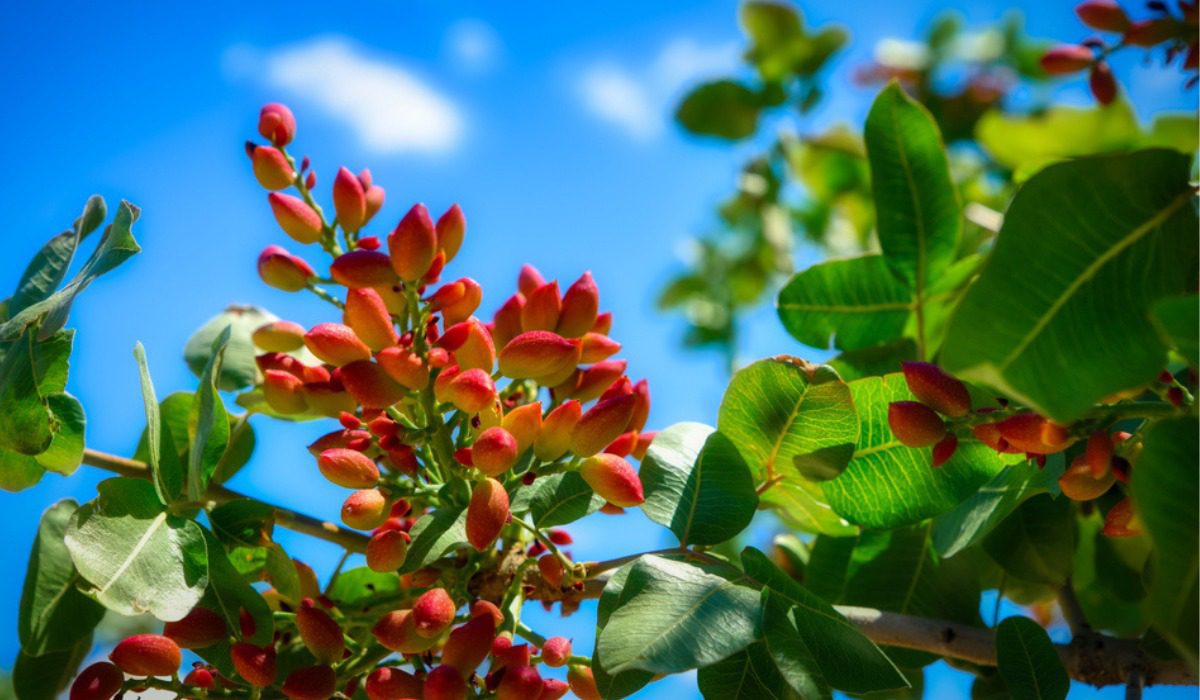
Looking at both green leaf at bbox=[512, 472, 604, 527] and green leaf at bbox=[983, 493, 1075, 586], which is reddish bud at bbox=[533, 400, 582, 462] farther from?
green leaf at bbox=[983, 493, 1075, 586]

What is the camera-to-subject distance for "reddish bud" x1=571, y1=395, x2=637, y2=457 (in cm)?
76

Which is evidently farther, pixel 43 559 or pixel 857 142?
pixel 857 142

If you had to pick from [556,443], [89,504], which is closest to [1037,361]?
[556,443]

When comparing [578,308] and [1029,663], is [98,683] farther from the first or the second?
[1029,663]

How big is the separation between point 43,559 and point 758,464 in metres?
0.59

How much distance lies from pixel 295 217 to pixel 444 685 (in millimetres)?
408

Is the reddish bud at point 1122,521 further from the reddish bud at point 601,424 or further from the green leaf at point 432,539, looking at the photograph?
the green leaf at point 432,539

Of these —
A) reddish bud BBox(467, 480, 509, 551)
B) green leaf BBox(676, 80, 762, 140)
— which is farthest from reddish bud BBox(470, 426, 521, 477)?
green leaf BBox(676, 80, 762, 140)

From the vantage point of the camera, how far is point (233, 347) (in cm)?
107

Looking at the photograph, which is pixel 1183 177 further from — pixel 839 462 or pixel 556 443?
pixel 556 443

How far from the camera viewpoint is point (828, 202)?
232 cm

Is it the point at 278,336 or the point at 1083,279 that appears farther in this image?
the point at 278,336

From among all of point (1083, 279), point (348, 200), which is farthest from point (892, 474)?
point (348, 200)

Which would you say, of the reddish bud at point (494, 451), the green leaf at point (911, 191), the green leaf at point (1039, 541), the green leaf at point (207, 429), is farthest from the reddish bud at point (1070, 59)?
the green leaf at point (207, 429)
